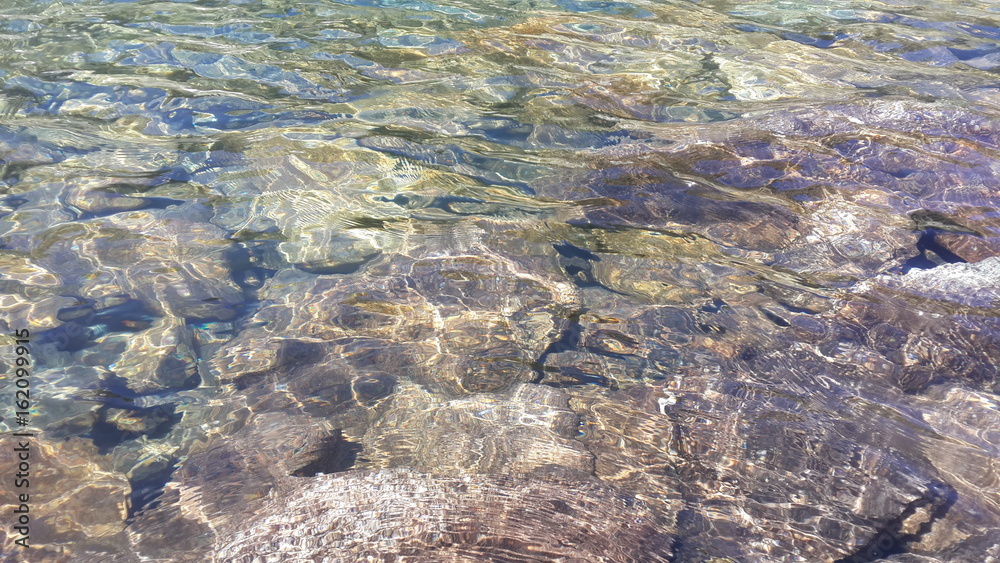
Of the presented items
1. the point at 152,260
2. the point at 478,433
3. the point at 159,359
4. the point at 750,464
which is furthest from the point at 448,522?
A: the point at 152,260

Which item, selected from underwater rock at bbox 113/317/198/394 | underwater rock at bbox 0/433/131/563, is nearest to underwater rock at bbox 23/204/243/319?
underwater rock at bbox 113/317/198/394

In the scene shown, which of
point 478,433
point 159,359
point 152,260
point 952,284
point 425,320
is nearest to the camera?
point 478,433

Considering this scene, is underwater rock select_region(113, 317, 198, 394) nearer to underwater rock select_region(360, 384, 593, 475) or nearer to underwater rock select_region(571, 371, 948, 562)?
underwater rock select_region(360, 384, 593, 475)

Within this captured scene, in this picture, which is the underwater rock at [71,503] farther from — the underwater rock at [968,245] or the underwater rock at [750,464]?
the underwater rock at [968,245]

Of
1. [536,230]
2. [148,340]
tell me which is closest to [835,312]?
[536,230]

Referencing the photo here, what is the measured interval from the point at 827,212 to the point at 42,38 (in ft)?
25.4

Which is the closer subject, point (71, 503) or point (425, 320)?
point (71, 503)

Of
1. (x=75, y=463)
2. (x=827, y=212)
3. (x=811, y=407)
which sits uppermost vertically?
(x=827, y=212)

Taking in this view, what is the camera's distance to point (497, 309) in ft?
10.7

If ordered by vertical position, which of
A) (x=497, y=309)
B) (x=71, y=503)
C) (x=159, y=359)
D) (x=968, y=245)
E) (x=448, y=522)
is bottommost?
(x=71, y=503)

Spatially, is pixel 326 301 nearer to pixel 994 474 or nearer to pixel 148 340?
pixel 148 340

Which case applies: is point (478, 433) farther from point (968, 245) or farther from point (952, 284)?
point (968, 245)

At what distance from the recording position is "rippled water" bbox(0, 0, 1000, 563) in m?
2.21

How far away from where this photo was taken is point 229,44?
21.6ft
